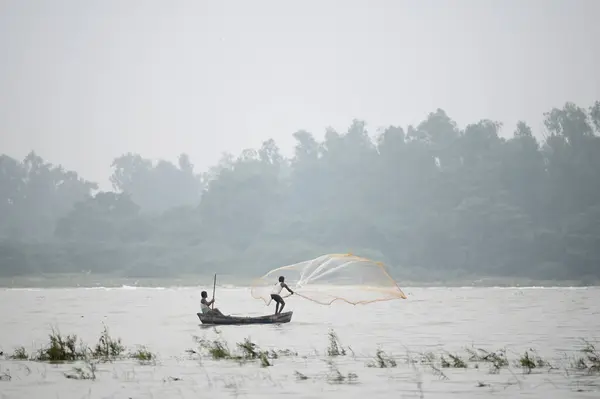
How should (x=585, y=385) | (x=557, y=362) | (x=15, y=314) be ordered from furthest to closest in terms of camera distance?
(x=15, y=314) → (x=557, y=362) → (x=585, y=385)

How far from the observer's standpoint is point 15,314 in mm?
54875

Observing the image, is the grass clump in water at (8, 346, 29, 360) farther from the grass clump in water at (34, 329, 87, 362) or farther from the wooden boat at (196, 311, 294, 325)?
the wooden boat at (196, 311, 294, 325)

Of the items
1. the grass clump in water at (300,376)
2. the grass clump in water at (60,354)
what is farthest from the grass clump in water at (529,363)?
the grass clump in water at (60,354)

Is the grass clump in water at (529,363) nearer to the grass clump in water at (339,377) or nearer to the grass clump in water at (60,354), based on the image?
the grass clump in water at (339,377)

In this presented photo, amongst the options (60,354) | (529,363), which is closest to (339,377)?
(529,363)

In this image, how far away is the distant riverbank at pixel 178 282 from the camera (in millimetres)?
124750

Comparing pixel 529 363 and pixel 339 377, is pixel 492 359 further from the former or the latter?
pixel 339 377

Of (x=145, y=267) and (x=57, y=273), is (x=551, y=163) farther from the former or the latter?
(x=57, y=273)

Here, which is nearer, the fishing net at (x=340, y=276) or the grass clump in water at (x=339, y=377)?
the grass clump in water at (x=339, y=377)

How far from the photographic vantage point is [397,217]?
5733 inches

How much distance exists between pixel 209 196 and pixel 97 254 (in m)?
18.8

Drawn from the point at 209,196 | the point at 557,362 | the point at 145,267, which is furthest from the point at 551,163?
the point at 557,362

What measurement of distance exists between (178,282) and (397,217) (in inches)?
1310

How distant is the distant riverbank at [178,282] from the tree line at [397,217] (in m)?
2.34
